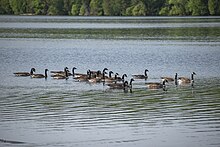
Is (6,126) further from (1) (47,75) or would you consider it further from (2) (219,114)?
(1) (47,75)

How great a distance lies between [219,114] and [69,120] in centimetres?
449

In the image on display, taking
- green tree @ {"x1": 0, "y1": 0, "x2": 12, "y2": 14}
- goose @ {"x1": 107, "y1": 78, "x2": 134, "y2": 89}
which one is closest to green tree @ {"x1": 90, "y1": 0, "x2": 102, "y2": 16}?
green tree @ {"x1": 0, "y1": 0, "x2": 12, "y2": 14}

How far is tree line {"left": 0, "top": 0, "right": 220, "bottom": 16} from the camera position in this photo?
392ft

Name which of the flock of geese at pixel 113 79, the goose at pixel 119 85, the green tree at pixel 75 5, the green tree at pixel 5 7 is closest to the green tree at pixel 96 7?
the green tree at pixel 75 5

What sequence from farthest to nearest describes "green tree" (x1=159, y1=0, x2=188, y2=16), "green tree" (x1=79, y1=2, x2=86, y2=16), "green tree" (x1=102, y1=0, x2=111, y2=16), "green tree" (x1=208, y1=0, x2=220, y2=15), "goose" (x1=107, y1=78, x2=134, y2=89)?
1. "green tree" (x1=79, y1=2, x2=86, y2=16)
2. "green tree" (x1=102, y1=0, x2=111, y2=16)
3. "green tree" (x1=159, y1=0, x2=188, y2=16)
4. "green tree" (x1=208, y1=0, x2=220, y2=15)
5. "goose" (x1=107, y1=78, x2=134, y2=89)

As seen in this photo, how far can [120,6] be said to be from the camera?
432 feet

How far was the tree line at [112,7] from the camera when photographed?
119 metres

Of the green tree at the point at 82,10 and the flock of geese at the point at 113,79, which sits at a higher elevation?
the flock of geese at the point at 113,79

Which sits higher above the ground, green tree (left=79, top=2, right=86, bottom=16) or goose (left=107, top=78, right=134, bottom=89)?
goose (left=107, top=78, right=134, bottom=89)

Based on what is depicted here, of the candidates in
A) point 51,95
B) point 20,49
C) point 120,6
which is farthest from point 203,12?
point 51,95

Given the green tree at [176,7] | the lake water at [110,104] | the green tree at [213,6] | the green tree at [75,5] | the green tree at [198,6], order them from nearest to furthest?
the lake water at [110,104]
the green tree at [198,6]
the green tree at [213,6]
the green tree at [176,7]
the green tree at [75,5]

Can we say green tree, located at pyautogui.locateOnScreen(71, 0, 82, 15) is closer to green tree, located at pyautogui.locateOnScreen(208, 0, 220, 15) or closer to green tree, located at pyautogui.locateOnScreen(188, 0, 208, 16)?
green tree, located at pyautogui.locateOnScreen(188, 0, 208, 16)

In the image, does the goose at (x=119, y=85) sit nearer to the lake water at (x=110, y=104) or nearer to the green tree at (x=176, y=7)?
the lake water at (x=110, y=104)

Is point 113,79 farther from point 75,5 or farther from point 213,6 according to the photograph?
point 75,5
